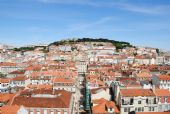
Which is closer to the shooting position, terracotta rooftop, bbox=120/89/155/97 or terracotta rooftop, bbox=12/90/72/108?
terracotta rooftop, bbox=12/90/72/108

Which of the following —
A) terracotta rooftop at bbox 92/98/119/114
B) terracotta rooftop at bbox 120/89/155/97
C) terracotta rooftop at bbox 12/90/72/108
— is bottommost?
terracotta rooftop at bbox 92/98/119/114

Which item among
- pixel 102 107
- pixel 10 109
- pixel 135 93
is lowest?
pixel 102 107

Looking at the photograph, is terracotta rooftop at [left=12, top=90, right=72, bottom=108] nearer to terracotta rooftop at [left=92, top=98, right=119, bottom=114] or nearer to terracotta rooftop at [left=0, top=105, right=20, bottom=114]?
terracotta rooftop at [left=0, top=105, right=20, bottom=114]

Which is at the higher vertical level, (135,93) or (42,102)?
(135,93)

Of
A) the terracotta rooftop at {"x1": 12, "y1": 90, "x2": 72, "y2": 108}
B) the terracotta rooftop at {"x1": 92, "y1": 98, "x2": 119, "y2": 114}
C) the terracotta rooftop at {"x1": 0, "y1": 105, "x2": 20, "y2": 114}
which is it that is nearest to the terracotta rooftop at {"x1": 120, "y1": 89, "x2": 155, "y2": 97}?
the terracotta rooftop at {"x1": 92, "y1": 98, "x2": 119, "y2": 114}

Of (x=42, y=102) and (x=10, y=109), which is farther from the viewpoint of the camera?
(x=42, y=102)

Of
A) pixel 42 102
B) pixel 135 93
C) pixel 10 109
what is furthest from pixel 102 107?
pixel 10 109

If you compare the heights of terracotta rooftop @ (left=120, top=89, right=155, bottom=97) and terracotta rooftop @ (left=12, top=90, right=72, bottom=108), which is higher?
terracotta rooftop @ (left=120, top=89, right=155, bottom=97)

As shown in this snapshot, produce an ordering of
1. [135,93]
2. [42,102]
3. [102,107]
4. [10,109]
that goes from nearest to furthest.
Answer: [10,109], [42,102], [102,107], [135,93]

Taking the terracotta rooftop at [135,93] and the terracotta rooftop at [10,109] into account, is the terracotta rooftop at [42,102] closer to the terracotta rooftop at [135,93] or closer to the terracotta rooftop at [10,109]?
the terracotta rooftop at [10,109]

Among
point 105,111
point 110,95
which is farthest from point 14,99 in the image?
point 110,95

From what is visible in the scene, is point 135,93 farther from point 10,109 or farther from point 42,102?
point 10,109
